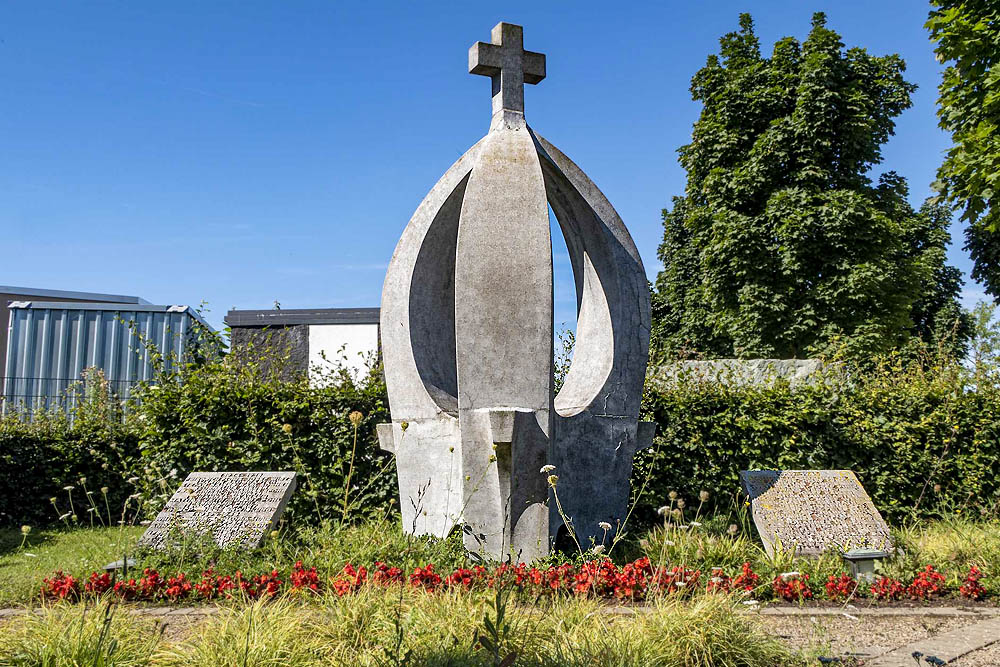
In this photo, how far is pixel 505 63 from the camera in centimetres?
710

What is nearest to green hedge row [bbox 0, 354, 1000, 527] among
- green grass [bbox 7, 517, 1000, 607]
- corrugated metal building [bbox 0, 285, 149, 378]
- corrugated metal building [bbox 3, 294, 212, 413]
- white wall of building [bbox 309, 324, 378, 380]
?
green grass [bbox 7, 517, 1000, 607]

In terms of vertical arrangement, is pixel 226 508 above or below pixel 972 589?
above

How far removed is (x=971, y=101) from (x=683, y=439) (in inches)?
285

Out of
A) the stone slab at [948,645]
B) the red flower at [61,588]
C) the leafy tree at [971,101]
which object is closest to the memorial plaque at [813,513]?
the stone slab at [948,645]

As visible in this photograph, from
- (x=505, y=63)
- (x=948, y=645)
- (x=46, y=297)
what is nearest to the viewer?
(x=948, y=645)

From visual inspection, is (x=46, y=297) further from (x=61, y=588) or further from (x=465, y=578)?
(x=465, y=578)

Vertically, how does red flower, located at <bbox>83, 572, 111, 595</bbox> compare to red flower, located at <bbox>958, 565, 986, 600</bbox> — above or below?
above

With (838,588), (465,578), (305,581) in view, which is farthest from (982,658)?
(305,581)

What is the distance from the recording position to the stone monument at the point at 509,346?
20.0 ft

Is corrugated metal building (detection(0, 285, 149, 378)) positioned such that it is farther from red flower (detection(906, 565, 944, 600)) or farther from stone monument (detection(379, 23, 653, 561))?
red flower (detection(906, 565, 944, 600))

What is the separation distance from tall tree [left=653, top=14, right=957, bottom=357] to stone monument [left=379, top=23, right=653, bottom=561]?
1170cm

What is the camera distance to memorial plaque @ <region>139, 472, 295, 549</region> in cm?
634

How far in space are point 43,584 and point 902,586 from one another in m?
6.15

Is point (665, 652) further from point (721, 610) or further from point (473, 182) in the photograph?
point (473, 182)
